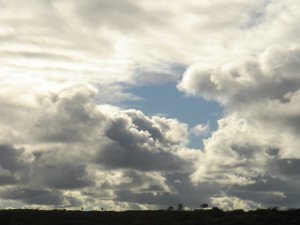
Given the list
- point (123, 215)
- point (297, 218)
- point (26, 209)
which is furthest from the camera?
point (26, 209)

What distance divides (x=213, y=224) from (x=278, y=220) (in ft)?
38.4

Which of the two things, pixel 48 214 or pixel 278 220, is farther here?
pixel 48 214

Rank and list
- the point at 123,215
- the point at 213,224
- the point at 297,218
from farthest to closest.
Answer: the point at 123,215 → the point at 213,224 → the point at 297,218

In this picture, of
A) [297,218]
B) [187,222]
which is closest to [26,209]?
[187,222]

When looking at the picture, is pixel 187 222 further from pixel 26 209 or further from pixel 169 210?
pixel 26 209

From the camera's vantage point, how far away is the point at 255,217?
10706 centimetres

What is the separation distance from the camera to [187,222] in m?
114

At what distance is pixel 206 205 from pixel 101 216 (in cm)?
2333

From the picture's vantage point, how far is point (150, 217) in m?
125

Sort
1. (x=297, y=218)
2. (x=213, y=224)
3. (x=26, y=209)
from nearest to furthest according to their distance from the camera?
(x=297, y=218) → (x=213, y=224) → (x=26, y=209)

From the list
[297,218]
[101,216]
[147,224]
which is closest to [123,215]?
[101,216]

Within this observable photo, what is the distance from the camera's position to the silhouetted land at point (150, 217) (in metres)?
105

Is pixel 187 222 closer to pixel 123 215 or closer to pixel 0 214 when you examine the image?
pixel 123 215

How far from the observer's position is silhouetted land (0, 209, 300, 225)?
105062 mm
